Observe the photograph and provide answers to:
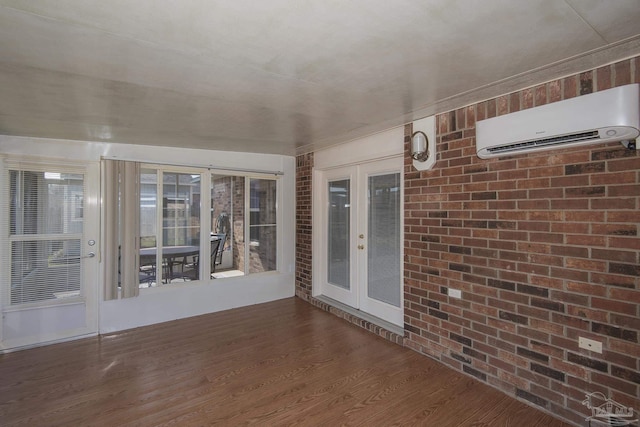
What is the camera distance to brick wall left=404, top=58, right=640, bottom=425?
183 cm

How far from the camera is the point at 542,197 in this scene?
2.16 meters

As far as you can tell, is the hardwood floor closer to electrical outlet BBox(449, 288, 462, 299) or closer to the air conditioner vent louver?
electrical outlet BBox(449, 288, 462, 299)

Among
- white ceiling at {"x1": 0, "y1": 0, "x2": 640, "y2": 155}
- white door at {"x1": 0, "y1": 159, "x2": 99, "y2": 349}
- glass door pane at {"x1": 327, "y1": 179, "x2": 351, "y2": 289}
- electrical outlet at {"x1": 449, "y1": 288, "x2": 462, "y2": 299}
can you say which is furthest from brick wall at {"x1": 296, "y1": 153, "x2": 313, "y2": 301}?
white door at {"x1": 0, "y1": 159, "x2": 99, "y2": 349}

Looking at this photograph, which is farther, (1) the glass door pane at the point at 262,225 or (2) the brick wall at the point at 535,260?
(1) the glass door pane at the point at 262,225

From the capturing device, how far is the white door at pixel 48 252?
10.8ft

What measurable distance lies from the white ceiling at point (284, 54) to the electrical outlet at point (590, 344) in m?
1.70

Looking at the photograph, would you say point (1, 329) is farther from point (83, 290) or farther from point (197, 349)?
point (197, 349)

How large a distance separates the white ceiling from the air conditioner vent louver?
0.42 metres

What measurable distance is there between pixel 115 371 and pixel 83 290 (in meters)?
1.36

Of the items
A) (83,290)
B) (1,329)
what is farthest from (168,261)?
(1,329)

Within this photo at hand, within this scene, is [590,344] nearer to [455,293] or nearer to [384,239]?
[455,293]

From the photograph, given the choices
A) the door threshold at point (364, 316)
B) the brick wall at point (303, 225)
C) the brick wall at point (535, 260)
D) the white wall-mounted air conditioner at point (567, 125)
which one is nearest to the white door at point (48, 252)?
the brick wall at point (303, 225)

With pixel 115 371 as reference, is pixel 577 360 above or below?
above

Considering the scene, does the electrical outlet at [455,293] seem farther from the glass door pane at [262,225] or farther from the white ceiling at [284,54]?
the glass door pane at [262,225]
